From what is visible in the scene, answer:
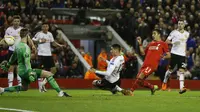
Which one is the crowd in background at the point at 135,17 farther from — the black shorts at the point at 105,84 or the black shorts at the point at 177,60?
the black shorts at the point at 105,84

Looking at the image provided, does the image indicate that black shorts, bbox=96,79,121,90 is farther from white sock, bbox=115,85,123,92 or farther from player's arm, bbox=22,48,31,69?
player's arm, bbox=22,48,31,69

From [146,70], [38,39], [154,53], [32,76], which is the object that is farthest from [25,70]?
[38,39]

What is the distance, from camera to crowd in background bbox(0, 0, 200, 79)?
2798cm

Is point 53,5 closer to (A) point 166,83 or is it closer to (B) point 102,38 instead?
(B) point 102,38

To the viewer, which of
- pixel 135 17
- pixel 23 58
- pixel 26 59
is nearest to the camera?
pixel 26 59

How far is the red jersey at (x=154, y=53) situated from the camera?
60.8 ft

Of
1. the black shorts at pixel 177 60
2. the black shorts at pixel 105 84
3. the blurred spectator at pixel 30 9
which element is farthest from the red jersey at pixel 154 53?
the blurred spectator at pixel 30 9

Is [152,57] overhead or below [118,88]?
overhead

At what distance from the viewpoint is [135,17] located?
31.2 metres

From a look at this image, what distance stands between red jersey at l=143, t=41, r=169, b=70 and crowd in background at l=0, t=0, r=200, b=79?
8.66 m

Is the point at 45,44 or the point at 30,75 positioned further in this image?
the point at 45,44

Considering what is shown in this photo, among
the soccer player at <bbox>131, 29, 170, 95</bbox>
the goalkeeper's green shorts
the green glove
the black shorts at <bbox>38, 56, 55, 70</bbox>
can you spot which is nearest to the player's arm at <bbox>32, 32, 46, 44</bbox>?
the black shorts at <bbox>38, 56, 55, 70</bbox>

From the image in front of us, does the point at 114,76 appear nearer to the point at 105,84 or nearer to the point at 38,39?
the point at 105,84

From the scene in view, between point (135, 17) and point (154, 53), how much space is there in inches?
500
